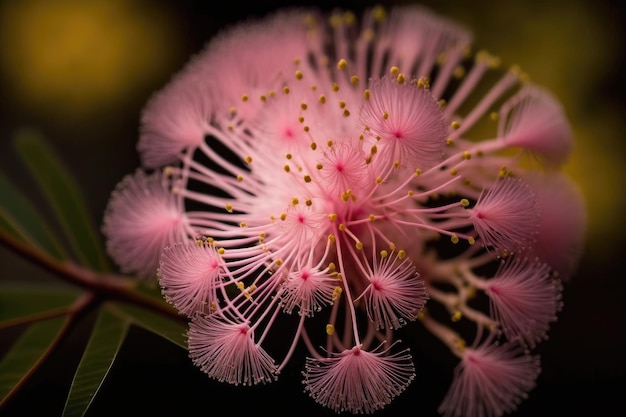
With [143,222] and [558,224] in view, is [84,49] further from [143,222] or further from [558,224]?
[558,224]

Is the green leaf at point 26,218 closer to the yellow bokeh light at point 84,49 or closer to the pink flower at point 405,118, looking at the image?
the pink flower at point 405,118

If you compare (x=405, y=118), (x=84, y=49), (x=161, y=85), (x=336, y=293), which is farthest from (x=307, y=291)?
(x=84, y=49)

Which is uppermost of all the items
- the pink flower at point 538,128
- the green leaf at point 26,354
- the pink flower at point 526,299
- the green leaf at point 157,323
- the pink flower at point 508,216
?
the pink flower at point 538,128

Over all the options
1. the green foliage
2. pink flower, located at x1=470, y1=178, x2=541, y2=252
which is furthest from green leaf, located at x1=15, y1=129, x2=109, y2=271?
pink flower, located at x1=470, y1=178, x2=541, y2=252

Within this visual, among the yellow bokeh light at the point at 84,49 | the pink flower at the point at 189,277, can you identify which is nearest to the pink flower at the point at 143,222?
the pink flower at the point at 189,277

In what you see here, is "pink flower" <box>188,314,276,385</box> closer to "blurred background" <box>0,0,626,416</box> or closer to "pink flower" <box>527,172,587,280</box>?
"pink flower" <box>527,172,587,280</box>

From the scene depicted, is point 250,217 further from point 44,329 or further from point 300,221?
point 44,329

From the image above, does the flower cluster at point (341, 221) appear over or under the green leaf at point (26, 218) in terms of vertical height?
over
